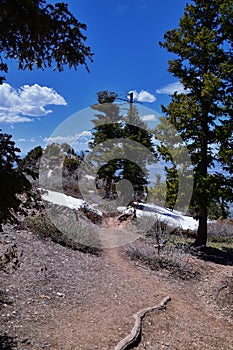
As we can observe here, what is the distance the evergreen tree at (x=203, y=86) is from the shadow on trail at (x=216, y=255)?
2.49 ft

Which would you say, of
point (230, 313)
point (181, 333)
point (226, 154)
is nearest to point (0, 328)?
point (181, 333)

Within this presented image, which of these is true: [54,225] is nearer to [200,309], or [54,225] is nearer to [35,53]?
[200,309]

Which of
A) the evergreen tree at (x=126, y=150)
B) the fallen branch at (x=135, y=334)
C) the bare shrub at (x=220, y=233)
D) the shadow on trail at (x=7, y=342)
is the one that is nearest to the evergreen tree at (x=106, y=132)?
the evergreen tree at (x=126, y=150)

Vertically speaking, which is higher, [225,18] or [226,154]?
[225,18]

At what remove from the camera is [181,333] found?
535cm

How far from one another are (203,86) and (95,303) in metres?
8.80

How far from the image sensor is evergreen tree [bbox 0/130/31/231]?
2.85m

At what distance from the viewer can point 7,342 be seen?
4008mm

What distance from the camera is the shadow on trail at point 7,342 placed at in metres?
3.84

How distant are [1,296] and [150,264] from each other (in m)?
4.86

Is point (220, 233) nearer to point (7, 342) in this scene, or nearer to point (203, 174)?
point (203, 174)

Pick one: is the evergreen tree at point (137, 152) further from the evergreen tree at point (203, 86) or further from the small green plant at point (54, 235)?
the small green plant at point (54, 235)

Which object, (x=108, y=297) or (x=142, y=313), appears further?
(x=108, y=297)

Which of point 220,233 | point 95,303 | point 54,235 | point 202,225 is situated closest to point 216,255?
point 202,225
